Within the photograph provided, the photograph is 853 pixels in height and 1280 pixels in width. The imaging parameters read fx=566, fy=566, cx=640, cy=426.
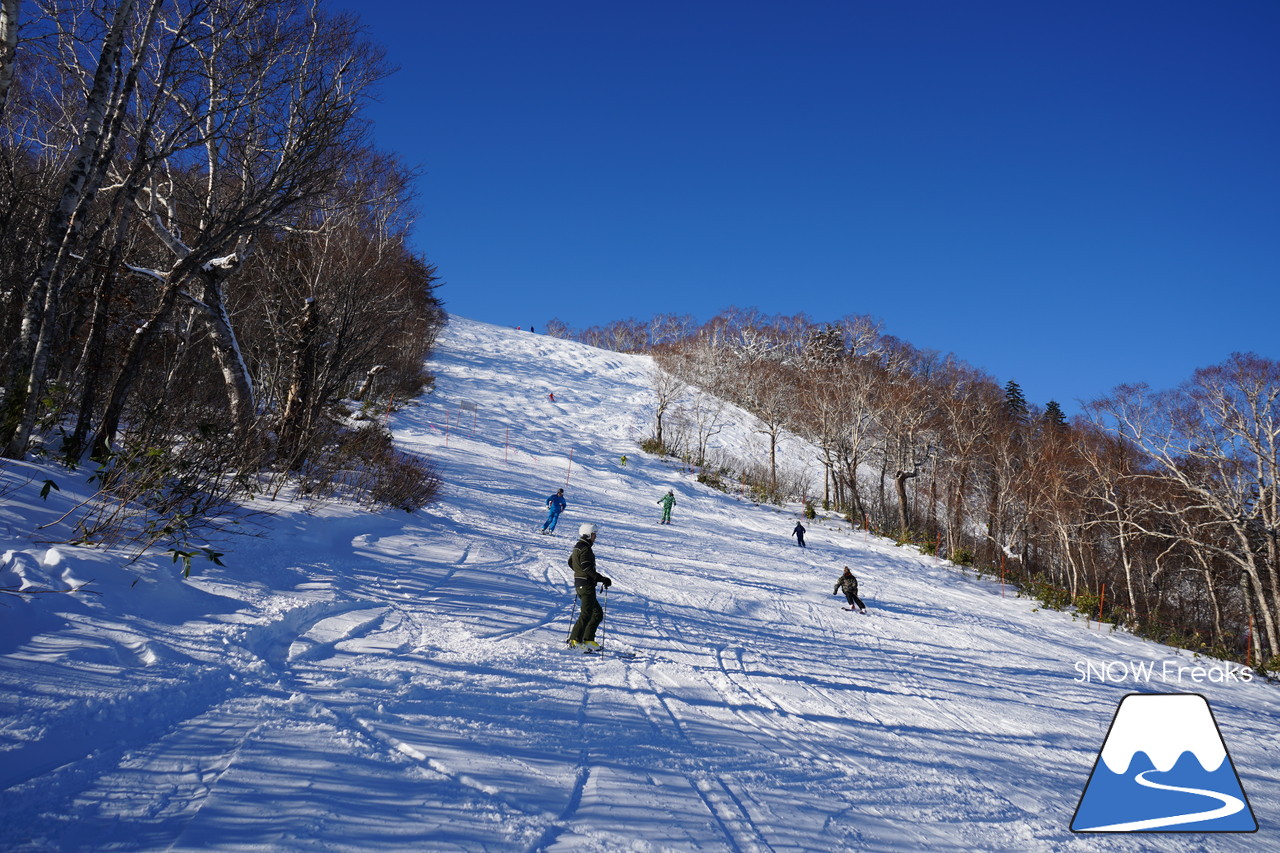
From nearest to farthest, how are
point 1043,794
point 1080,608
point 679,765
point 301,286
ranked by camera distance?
point 679,765
point 1043,794
point 1080,608
point 301,286

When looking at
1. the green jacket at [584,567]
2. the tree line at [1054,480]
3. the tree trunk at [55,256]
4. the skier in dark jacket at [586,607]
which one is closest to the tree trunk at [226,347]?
the tree trunk at [55,256]

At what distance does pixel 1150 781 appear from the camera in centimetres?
461

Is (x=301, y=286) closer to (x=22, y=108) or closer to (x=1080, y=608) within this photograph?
(x=22, y=108)

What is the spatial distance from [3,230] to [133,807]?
10.5 meters

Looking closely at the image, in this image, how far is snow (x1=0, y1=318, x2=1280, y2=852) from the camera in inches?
122

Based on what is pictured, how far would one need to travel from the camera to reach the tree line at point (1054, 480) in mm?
18516

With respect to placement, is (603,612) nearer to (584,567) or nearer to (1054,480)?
(584,567)

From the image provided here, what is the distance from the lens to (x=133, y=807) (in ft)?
9.22

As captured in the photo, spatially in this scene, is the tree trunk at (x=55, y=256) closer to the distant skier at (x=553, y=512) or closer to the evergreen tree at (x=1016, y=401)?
the distant skier at (x=553, y=512)

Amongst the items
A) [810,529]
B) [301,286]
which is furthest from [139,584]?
[810,529]

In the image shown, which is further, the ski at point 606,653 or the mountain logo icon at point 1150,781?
the ski at point 606,653

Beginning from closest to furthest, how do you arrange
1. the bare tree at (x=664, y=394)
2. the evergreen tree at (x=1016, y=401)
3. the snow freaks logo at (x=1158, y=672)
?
the snow freaks logo at (x=1158, y=672)
the bare tree at (x=664, y=394)
the evergreen tree at (x=1016, y=401)

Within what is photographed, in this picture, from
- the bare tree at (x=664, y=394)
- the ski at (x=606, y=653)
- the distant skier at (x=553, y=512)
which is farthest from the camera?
the bare tree at (x=664, y=394)

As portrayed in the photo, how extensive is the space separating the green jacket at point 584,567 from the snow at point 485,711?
0.80 meters
